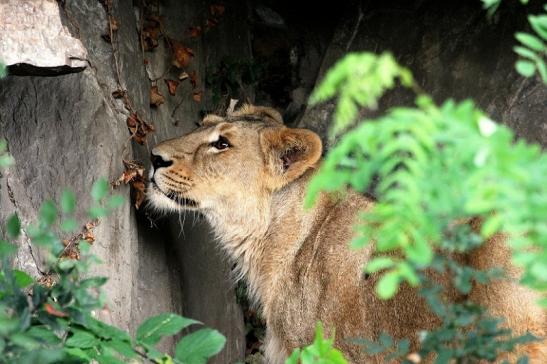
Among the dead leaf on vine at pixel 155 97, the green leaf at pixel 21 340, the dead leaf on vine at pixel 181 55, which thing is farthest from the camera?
the dead leaf on vine at pixel 181 55

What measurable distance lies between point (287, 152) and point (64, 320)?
3.32 m

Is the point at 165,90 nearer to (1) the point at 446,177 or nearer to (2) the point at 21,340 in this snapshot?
(2) the point at 21,340

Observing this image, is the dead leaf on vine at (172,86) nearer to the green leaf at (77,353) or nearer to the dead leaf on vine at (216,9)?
the dead leaf on vine at (216,9)

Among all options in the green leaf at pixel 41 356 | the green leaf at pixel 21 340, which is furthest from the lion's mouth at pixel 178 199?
the green leaf at pixel 21 340

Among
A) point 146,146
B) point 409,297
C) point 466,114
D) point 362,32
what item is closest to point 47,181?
point 146,146

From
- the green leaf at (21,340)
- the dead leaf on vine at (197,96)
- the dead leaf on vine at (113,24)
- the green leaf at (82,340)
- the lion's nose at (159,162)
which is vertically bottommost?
the lion's nose at (159,162)

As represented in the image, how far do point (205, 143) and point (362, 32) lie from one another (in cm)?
233

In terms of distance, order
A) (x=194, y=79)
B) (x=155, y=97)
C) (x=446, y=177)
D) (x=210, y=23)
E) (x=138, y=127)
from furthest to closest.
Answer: (x=210, y=23) < (x=194, y=79) < (x=155, y=97) < (x=138, y=127) < (x=446, y=177)

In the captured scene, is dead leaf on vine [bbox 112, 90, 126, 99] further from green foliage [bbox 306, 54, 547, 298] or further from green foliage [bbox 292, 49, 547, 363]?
green foliage [bbox 306, 54, 547, 298]

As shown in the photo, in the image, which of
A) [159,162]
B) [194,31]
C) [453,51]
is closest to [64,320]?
[159,162]

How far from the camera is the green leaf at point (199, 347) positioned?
11.0 feet

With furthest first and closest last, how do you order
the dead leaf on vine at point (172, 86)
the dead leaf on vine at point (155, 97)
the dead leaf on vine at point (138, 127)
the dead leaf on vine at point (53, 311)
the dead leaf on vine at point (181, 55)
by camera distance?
the dead leaf on vine at point (181, 55) → the dead leaf on vine at point (172, 86) → the dead leaf on vine at point (155, 97) → the dead leaf on vine at point (138, 127) → the dead leaf on vine at point (53, 311)

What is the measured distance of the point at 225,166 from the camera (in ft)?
21.0

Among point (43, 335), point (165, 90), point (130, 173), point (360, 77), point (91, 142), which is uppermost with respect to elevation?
point (360, 77)
